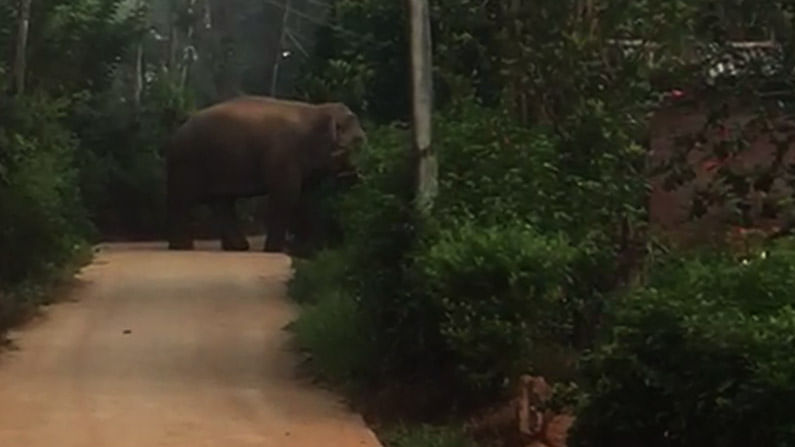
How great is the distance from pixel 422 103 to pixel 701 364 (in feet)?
14.9

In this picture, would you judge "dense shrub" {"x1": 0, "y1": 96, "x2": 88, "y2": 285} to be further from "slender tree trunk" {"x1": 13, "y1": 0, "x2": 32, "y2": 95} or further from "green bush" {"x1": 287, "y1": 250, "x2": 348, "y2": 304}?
"green bush" {"x1": 287, "y1": 250, "x2": 348, "y2": 304}

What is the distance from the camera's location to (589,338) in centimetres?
934

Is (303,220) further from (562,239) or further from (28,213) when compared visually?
(562,239)

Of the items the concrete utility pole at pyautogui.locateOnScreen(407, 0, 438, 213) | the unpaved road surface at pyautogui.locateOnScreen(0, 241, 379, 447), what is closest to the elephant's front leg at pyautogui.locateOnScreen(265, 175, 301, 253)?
the unpaved road surface at pyautogui.locateOnScreen(0, 241, 379, 447)

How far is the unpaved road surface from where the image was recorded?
8.62 metres

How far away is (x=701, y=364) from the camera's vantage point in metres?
5.73

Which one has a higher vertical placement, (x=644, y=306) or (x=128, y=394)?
(x=644, y=306)

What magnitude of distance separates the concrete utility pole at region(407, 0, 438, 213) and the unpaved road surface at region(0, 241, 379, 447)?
1269mm

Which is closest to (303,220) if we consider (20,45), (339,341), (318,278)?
(20,45)

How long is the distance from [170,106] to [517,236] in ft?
56.5

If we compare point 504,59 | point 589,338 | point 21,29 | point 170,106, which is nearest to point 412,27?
point 504,59

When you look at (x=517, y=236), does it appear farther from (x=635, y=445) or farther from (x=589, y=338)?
(x=635, y=445)

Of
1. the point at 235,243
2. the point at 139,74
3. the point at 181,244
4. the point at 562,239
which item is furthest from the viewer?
the point at 139,74

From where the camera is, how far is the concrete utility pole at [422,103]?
31.5 feet
